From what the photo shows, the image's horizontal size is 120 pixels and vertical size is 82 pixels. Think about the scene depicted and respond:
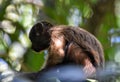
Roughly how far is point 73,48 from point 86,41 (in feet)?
0.38

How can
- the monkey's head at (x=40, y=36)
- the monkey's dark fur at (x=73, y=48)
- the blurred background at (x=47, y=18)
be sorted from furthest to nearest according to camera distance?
the blurred background at (x=47, y=18)
the monkey's head at (x=40, y=36)
the monkey's dark fur at (x=73, y=48)

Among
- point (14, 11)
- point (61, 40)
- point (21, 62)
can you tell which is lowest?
point (21, 62)

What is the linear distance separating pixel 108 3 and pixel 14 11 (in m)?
1.06

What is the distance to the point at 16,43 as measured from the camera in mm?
3641

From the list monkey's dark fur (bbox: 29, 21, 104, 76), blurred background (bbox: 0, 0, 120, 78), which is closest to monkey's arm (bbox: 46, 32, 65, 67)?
monkey's dark fur (bbox: 29, 21, 104, 76)

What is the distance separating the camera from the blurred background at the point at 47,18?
11.3 feet

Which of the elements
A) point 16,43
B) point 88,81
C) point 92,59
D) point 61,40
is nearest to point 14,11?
point 16,43

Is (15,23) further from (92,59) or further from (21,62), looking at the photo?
(92,59)

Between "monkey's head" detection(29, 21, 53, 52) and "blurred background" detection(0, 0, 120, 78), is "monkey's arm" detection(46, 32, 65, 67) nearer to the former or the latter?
"monkey's head" detection(29, 21, 53, 52)

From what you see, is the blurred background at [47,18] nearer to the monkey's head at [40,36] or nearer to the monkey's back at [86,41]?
the monkey's head at [40,36]

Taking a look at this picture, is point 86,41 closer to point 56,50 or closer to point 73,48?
point 73,48

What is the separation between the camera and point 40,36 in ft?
10.4

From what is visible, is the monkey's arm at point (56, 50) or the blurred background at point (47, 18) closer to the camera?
the monkey's arm at point (56, 50)

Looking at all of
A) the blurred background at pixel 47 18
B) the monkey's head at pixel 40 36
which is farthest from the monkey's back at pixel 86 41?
the blurred background at pixel 47 18
